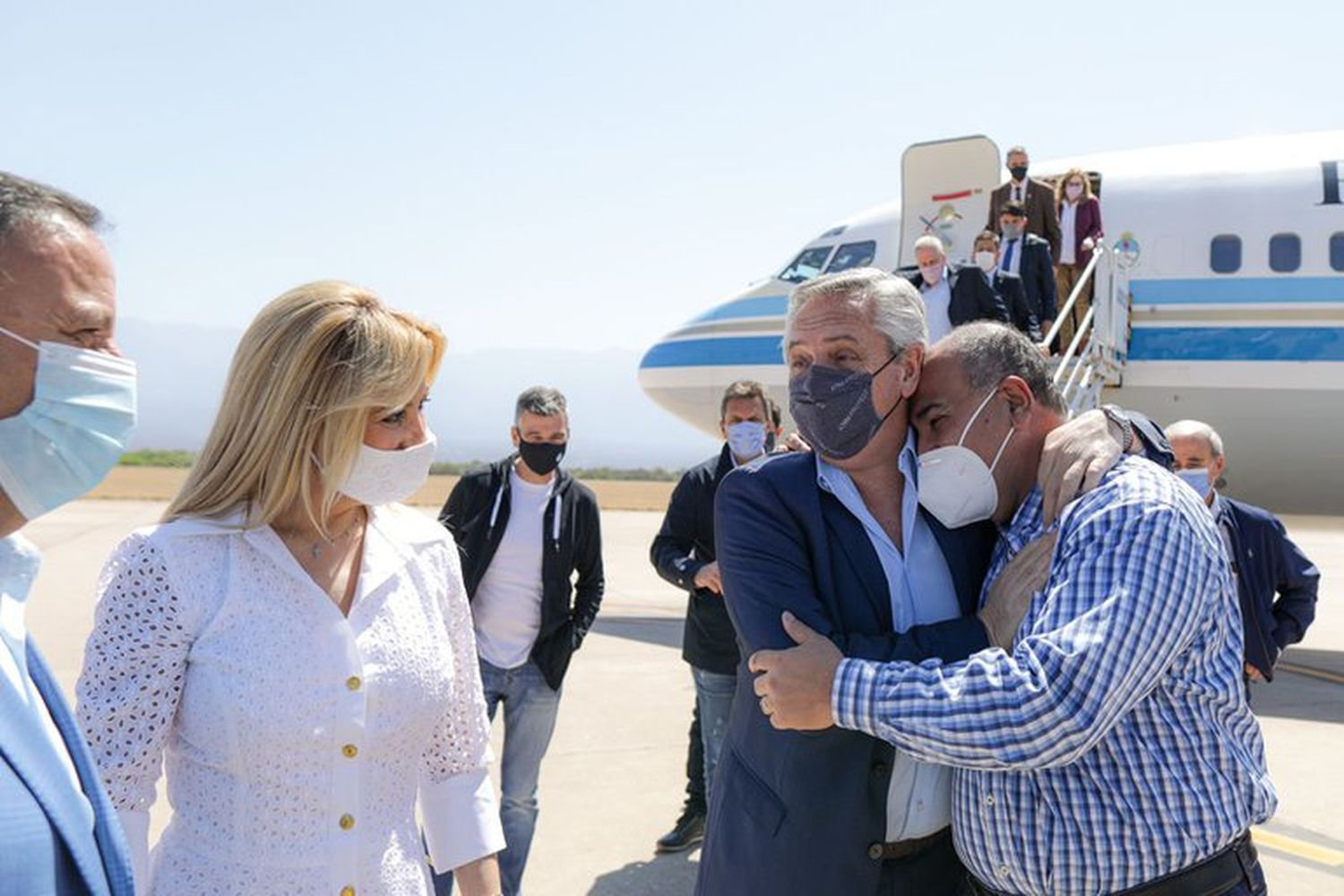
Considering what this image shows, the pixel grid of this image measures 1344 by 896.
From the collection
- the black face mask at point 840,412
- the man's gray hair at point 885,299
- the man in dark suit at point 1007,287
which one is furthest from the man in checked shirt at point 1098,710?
the man in dark suit at point 1007,287

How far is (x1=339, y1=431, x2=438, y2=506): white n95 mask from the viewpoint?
7.51 ft

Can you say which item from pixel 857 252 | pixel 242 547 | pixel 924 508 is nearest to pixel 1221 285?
pixel 857 252

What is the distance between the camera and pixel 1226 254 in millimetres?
11031

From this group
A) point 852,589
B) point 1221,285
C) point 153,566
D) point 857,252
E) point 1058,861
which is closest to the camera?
point 1058,861

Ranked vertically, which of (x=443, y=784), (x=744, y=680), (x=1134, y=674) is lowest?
(x=443, y=784)

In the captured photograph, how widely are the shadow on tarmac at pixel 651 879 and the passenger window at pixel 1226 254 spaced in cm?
894

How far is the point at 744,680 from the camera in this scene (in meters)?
2.35

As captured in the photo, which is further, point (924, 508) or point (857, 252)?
point (857, 252)

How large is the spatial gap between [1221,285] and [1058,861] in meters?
10.5

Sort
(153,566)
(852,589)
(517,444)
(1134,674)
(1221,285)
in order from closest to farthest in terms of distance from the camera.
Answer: (1134,674)
(153,566)
(852,589)
(517,444)
(1221,285)

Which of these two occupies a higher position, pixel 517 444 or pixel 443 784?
pixel 517 444

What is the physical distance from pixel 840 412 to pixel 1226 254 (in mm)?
10435

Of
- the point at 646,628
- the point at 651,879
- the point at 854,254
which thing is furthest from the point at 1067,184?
the point at 651,879

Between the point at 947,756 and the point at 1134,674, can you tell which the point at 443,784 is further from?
the point at 1134,674
